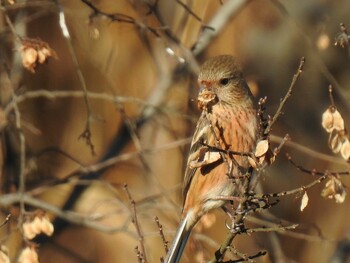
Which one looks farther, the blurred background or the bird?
the blurred background

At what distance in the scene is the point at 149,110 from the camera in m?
7.28

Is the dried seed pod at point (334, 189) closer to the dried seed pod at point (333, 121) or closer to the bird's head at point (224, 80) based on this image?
the dried seed pod at point (333, 121)

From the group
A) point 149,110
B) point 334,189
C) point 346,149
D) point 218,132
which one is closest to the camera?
point 334,189

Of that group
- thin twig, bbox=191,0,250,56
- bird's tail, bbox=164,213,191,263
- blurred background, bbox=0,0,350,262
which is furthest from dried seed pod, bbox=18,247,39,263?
thin twig, bbox=191,0,250,56

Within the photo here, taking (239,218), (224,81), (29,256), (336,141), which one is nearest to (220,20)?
(224,81)

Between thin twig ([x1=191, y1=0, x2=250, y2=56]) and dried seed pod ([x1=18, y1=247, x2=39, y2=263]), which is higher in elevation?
thin twig ([x1=191, y1=0, x2=250, y2=56])

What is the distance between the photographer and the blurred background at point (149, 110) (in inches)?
279

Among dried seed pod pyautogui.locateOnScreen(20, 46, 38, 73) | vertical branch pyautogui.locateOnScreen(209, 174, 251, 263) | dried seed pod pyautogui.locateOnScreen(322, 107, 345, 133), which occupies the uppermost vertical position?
dried seed pod pyautogui.locateOnScreen(322, 107, 345, 133)

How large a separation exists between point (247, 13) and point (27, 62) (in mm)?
3132

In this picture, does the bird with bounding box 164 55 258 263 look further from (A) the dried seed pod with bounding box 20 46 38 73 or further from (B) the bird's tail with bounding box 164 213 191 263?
(A) the dried seed pod with bounding box 20 46 38 73

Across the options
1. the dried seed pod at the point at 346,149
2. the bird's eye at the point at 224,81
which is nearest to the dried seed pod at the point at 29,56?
the bird's eye at the point at 224,81

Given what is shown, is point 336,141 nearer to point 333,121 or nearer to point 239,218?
point 333,121

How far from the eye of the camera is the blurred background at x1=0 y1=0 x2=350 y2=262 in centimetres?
709

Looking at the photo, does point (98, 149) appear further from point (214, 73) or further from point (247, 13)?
point (214, 73)
